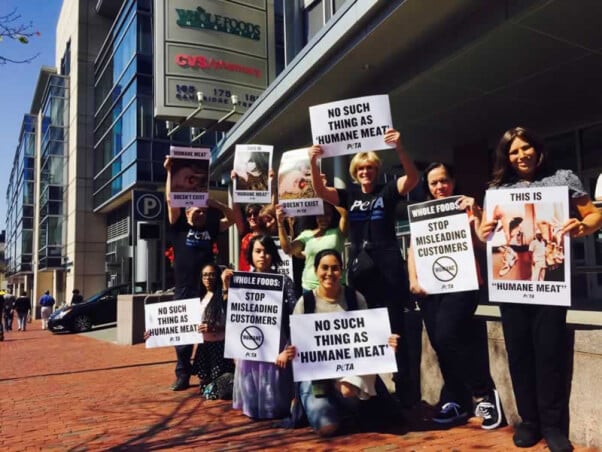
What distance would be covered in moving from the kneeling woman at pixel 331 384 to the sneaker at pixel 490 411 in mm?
834

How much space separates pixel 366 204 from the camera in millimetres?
4391

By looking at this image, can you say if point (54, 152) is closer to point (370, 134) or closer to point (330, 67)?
point (330, 67)

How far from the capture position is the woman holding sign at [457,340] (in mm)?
3979

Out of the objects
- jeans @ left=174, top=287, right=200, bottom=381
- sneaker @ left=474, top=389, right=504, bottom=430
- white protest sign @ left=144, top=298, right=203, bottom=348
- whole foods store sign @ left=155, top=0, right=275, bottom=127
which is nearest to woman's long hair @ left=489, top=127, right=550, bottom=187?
sneaker @ left=474, top=389, right=504, bottom=430

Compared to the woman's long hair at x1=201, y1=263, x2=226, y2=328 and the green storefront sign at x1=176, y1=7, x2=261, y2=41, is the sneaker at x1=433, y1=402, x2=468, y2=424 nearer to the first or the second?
the woman's long hair at x1=201, y1=263, x2=226, y2=328

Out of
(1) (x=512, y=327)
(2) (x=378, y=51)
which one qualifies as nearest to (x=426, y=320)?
(1) (x=512, y=327)

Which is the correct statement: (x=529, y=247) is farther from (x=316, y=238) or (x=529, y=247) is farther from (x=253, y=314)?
(x=253, y=314)

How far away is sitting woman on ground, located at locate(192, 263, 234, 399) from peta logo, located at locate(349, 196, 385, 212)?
6.46 ft

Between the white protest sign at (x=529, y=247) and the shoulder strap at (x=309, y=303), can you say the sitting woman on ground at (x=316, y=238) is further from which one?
the white protest sign at (x=529, y=247)

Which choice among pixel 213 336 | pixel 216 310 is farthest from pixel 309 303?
pixel 213 336

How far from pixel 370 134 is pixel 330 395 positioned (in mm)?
2211

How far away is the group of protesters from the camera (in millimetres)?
3469

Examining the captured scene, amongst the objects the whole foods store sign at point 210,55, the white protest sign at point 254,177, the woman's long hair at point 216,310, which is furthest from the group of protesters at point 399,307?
the whole foods store sign at point 210,55

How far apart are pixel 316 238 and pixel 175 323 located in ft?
6.70
